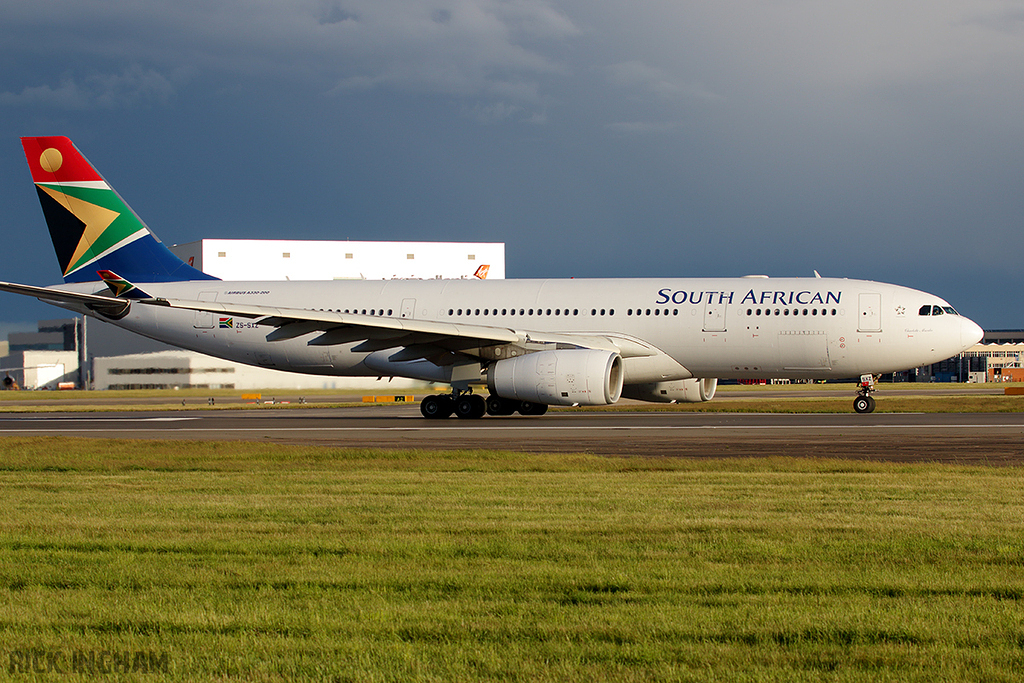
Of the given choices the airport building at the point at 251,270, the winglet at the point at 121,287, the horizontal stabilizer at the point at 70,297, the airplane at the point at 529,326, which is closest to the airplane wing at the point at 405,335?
the airplane at the point at 529,326

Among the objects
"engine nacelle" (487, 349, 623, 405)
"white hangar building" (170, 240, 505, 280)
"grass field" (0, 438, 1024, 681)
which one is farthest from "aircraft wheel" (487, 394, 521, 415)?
"white hangar building" (170, 240, 505, 280)

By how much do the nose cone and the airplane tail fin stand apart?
2202cm

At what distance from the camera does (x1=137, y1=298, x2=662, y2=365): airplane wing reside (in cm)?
2411

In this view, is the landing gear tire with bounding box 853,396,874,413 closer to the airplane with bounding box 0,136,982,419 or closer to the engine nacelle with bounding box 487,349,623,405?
the airplane with bounding box 0,136,982,419

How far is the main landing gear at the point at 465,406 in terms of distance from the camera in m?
26.5

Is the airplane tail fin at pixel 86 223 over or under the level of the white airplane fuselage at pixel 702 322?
over

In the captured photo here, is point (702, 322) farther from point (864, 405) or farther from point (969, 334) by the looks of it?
point (969, 334)

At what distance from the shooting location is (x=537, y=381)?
23688mm

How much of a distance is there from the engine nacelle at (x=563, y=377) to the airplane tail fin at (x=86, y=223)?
12298 millimetres

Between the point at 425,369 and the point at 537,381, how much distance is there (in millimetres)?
4390

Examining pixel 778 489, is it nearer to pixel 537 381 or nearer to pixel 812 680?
pixel 812 680

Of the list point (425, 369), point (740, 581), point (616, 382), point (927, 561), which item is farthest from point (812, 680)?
point (425, 369)

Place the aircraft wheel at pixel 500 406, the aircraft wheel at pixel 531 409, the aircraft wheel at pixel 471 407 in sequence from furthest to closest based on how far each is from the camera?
the aircraft wheel at pixel 531 409 → the aircraft wheel at pixel 500 406 → the aircraft wheel at pixel 471 407

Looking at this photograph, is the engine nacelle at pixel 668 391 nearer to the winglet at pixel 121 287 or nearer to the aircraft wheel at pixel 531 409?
the aircraft wheel at pixel 531 409
